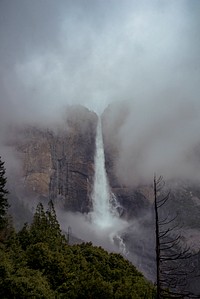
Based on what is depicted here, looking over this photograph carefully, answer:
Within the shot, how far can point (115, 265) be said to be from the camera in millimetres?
65688

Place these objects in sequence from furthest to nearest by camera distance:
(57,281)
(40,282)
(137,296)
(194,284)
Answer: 1. (194,284)
2. (57,281)
3. (40,282)
4. (137,296)

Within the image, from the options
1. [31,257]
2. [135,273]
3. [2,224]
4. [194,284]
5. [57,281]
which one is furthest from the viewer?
[194,284]

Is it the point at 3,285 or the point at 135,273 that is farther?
the point at 135,273

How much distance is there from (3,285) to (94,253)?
29305 millimetres

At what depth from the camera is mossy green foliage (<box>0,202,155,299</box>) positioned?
43656 mm

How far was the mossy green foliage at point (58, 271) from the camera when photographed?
143 ft

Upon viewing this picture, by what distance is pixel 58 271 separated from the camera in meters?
54.7

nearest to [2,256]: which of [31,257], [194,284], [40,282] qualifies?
[31,257]

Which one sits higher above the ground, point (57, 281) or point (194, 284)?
point (194, 284)

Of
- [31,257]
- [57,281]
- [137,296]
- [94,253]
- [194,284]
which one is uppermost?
[194,284]

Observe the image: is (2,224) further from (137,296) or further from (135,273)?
(137,296)

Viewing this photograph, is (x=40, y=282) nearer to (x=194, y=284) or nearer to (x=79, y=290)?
(x=79, y=290)

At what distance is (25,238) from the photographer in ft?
240

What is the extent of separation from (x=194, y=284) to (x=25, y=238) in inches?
5271
